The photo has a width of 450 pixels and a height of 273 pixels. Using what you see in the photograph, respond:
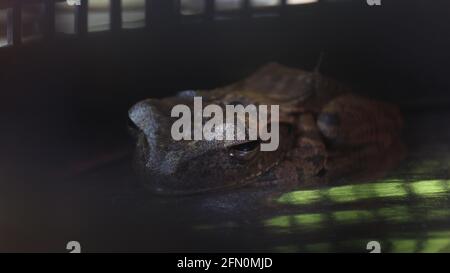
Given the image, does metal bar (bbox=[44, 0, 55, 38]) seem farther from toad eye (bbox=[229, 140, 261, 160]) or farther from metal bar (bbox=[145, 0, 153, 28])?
toad eye (bbox=[229, 140, 261, 160])

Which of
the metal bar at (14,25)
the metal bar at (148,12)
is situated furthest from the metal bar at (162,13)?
the metal bar at (14,25)

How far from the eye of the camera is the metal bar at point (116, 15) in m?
1.71

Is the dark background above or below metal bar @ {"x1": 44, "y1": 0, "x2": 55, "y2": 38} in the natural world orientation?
below

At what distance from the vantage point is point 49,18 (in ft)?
5.62

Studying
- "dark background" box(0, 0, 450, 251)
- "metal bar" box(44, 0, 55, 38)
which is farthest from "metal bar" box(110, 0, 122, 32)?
"metal bar" box(44, 0, 55, 38)

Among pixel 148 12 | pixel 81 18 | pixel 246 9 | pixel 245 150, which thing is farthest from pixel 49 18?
pixel 245 150

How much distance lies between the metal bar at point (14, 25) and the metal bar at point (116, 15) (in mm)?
240

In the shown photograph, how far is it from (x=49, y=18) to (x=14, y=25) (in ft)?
0.30

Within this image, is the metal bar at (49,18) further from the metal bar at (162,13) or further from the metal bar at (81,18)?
the metal bar at (162,13)

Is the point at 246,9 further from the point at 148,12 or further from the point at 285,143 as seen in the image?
the point at 285,143

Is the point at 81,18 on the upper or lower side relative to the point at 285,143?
upper

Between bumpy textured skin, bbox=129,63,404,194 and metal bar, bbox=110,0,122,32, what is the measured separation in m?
0.21

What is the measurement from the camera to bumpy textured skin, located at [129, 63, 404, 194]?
1.65m
